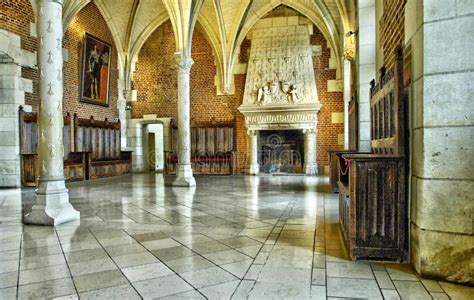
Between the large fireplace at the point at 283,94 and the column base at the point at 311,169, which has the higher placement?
the large fireplace at the point at 283,94

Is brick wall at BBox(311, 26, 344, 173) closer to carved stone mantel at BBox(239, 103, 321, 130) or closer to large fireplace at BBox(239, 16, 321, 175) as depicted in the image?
large fireplace at BBox(239, 16, 321, 175)

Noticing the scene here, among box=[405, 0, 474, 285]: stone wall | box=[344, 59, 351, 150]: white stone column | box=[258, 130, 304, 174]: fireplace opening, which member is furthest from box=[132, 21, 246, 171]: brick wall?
box=[405, 0, 474, 285]: stone wall

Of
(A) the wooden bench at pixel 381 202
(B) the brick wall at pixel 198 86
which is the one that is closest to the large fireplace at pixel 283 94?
(B) the brick wall at pixel 198 86

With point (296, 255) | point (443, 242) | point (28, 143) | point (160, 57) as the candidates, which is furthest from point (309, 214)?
point (160, 57)

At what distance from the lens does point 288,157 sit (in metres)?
12.9

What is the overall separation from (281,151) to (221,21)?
Result: 514cm

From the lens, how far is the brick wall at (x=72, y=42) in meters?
8.50

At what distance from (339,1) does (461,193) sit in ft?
26.3

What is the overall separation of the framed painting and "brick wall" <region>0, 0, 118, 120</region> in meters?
0.17

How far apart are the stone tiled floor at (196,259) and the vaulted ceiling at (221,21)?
8325mm

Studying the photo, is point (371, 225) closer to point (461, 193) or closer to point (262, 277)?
point (461, 193)

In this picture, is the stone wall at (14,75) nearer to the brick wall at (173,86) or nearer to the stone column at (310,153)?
the brick wall at (173,86)

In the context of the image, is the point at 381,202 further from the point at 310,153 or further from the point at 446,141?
the point at 310,153

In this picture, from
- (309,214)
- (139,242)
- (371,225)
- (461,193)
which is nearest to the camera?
(461,193)
